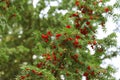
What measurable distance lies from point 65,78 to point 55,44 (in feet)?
3.37

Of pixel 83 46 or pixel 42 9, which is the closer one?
pixel 83 46

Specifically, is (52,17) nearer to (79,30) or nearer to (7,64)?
(7,64)

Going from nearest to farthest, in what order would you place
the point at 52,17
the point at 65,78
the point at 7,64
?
the point at 65,78 → the point at 52,17 → the point at 7,64

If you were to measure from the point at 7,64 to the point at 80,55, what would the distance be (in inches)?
406

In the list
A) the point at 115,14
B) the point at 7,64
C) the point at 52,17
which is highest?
the point at 52,17

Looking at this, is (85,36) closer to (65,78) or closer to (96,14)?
(96,14)

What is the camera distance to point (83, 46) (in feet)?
27.7

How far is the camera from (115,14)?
28.2 ft

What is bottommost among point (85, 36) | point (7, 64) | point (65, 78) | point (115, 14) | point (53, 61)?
point (65, 78)

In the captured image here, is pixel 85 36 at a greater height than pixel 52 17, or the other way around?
pixel 52 17

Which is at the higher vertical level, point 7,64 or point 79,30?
point 7,64

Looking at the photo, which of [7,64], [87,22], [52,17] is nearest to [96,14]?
[87,22]

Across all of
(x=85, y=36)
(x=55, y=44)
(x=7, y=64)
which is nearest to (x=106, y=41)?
(x=85, y=36)

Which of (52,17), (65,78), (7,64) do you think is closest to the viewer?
(65,78)
